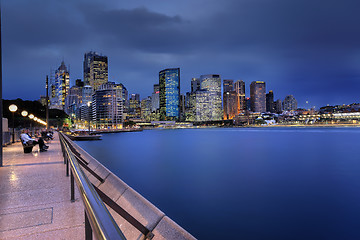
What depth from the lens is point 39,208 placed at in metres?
5.32

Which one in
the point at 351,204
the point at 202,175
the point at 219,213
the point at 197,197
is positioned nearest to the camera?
the point at 219,213

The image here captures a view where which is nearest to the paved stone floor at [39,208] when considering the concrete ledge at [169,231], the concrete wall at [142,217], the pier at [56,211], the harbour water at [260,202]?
the pier at [56,211]

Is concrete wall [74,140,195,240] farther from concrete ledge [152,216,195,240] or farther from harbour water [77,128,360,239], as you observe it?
harbour water [77,128,360,239]

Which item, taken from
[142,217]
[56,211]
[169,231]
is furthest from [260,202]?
[56,211]

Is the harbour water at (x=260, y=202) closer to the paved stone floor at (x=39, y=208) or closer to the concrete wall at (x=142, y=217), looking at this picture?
the concrete wall at (x=142, y=217)

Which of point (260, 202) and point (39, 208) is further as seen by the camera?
point (260, 202)

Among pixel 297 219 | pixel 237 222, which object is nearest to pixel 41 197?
pixel 237 222

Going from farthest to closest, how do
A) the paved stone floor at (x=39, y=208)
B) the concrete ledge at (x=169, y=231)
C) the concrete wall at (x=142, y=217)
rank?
the concrete wall at (x=142, y=217)
the concrete ledge at (x=169, y=231)
the paved stone floor at (x=39, y=208)

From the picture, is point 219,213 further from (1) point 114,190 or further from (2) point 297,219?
(1) point 114,190

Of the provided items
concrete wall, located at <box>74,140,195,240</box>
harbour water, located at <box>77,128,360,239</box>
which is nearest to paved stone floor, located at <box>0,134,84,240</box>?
concrete wall, located at <box>74,140,195,240</box>

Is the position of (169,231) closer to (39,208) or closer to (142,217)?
(142,217)

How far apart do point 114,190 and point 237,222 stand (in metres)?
7.08

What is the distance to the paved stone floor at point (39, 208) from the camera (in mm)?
4137

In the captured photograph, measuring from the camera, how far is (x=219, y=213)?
43.5ft
